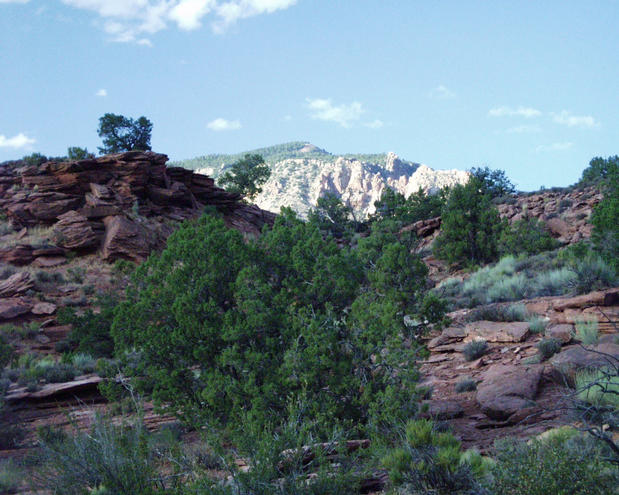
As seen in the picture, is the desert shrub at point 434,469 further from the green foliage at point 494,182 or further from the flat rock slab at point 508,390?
the green foliage at point 494,182

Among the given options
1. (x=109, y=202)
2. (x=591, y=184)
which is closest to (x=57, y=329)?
(x=109, y=202)

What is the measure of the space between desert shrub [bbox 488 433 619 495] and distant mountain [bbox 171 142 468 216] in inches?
3833

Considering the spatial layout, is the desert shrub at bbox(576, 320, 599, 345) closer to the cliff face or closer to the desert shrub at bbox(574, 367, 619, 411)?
the desert shrub at bbox(574, 367, 619, 411)

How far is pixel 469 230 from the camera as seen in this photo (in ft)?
86.8

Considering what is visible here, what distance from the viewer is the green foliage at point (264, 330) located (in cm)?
737

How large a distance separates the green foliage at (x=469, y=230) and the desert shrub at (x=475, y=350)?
1532 centimetres

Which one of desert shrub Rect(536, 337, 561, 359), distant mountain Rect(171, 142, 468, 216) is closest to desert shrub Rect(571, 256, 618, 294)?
desert shrub Rect(536, 337, 561, 359)

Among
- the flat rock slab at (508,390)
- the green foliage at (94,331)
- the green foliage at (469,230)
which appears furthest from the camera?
the green foliage at (469,230)

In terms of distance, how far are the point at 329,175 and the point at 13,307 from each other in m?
105

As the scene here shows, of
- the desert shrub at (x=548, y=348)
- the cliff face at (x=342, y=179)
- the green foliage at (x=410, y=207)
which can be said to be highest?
the cliff face at (x=342, y=179)

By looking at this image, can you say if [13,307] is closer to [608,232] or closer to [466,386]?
[466,386]

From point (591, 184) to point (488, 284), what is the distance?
76.2 ft

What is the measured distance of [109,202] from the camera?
1261 inches

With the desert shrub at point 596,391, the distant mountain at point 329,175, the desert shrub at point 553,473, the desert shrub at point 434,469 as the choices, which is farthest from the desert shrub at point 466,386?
the distant mountain at point 329,175
